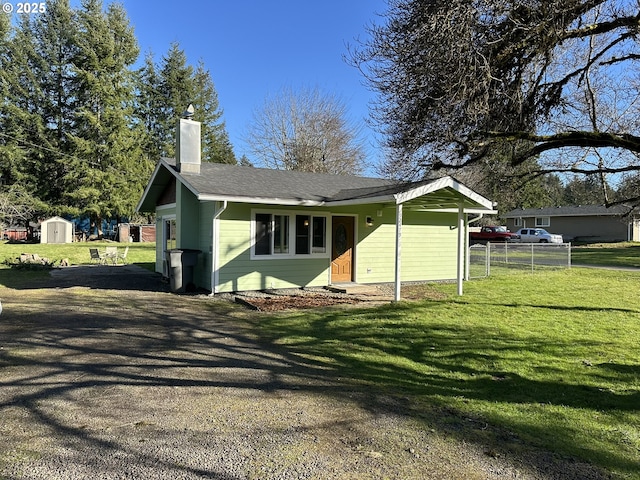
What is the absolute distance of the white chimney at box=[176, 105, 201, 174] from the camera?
12266 mm

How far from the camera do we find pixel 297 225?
12445 millimetres

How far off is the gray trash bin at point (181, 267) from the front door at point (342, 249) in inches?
156

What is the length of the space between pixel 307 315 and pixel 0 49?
40141mm

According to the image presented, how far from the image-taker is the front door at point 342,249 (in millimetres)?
13172

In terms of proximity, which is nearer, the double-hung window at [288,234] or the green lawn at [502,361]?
the green lawn at [502,361]

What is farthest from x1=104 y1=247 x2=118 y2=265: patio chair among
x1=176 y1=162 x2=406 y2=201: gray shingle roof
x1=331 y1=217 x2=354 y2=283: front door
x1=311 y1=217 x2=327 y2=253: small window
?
x1=331 y1=217 x2=354 y2=283: front door

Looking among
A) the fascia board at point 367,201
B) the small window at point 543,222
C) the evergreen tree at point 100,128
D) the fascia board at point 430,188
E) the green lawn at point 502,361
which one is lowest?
the green lawn at point 502,361

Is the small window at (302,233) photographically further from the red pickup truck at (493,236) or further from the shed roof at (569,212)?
the shed roof at (569,212)

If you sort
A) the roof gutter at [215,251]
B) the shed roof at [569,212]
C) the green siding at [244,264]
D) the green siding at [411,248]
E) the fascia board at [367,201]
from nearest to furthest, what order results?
the fascia board at [367,201] < the roof gutter at [215,251] < the green siding at [244,264] < the green siding at [411,248] < the shed roof at [569,212]

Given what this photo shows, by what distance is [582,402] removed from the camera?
4477 mm

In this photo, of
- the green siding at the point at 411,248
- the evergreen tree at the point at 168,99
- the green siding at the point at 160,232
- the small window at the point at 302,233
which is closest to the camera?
the small window at the point at 302,233

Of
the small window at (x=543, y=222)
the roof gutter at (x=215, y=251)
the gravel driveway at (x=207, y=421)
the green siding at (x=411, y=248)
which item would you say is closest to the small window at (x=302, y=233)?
the green siding at (x=411, y=248)

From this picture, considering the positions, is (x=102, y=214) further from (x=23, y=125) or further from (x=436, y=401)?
(x=436, y=401)

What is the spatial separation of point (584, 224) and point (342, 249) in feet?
127
